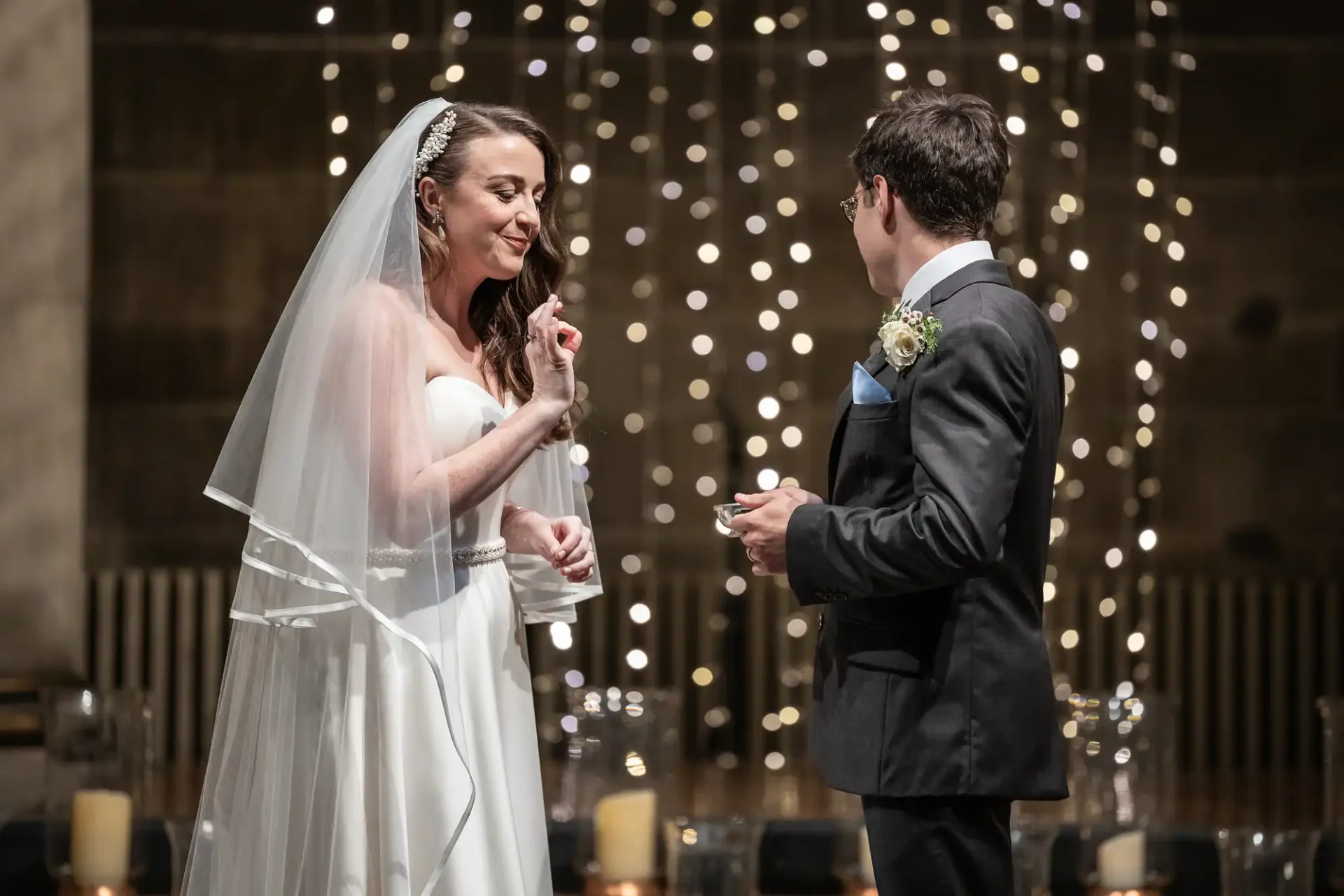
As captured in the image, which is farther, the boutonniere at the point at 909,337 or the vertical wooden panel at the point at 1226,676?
the vertical wooden panel at the point at 1226,676

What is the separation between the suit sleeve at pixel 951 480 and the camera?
6.31ft

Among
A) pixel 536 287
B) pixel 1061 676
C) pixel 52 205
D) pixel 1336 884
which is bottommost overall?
pixel 1336 884

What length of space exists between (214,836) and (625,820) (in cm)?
168

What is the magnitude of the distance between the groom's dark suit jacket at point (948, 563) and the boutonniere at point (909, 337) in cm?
2

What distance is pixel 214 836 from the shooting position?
2.36m

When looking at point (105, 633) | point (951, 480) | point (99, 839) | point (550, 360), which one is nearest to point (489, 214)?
point (550, 360)

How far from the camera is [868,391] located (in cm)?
207

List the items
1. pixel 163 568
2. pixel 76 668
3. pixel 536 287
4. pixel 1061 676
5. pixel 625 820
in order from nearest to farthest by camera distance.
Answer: pixel 536 287 → pixel 625 820 → pixel 76 668 → pixel 1061 676 → pixel 163 568

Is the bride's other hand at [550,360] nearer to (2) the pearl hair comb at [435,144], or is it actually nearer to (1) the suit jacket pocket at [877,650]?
(2) the pearl hair comb at [435,144]

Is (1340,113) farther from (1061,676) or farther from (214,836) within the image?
(214,836)

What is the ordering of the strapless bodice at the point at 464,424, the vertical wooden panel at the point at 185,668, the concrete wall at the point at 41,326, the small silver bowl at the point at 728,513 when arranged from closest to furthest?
the small silver bowl at the point at 728,513 < the strapless bodice at the point at 464,424 < the concrete wall at the point at 41,326 < the vertical wooden panel at the point at 185,668

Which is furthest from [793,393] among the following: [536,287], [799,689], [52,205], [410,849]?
[410,849]

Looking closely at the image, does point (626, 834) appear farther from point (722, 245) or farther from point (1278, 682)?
point (1278, 682)

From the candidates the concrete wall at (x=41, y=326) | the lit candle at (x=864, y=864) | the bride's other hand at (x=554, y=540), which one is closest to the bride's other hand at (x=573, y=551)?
the bride's other hand at (x=554, y=540)
